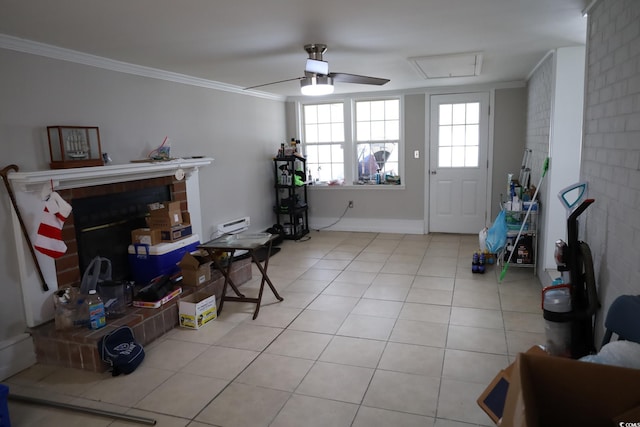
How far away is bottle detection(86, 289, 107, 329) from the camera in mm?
3076

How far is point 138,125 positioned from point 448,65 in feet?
10.4

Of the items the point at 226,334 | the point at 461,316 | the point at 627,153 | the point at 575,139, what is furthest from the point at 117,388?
the point at 575,139

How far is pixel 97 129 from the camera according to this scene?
11.7 ft

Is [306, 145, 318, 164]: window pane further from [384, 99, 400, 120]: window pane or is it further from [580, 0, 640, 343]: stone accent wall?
[580, 0, 640, 343]: stone accent wall

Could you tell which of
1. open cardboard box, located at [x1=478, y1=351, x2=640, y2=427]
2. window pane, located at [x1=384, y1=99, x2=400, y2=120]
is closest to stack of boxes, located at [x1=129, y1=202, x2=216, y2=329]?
open cardboard box, located at [x1=478, y1=351, x2=640, y2=427]

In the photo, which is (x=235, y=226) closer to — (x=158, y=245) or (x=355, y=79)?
(x=158, y=245)

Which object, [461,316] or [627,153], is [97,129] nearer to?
[461,316]

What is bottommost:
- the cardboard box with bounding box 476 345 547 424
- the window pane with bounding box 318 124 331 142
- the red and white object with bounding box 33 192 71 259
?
the cardboard box with bounding box 476 345 547 424

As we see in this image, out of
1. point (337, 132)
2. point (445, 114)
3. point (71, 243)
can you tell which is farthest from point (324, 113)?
point (71, 243)

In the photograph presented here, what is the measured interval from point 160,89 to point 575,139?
4.00 meters

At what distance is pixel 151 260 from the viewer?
3928mm

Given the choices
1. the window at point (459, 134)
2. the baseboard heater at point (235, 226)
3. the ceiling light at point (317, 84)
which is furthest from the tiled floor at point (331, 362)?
the window at point (459, 134)

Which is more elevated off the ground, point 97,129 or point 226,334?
point 97,129

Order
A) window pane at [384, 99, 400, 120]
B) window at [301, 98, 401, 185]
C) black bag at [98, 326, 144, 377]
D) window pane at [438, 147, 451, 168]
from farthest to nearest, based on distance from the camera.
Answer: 1. window at [301, 98, 401, 185]
2. window pane at [384, 99, 400, 120]
3. window pane at [438, 147, 451, 168]
4. black bag at [98, 326, 144, 377]
